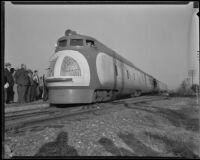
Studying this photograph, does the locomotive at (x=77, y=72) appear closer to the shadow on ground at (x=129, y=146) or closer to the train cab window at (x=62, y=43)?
the train cab window at (x=62, y=43)

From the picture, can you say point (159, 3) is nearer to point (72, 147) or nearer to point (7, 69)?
point (72, 147)

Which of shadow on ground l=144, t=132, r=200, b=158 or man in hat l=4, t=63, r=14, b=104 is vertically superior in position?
man in hat l=4, t=63, r=14, b=104

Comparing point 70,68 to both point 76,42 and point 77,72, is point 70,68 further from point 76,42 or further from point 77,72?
point 76,42

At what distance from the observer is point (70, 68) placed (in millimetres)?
8242

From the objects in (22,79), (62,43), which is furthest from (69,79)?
(22,79)

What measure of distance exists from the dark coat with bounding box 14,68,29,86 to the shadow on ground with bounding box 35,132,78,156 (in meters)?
6.56

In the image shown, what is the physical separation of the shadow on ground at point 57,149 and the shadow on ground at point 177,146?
1789mm

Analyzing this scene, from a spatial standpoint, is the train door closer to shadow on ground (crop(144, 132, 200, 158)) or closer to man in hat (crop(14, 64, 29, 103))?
man in hat (crop(14, 64, 29, 103))

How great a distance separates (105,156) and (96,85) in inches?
210

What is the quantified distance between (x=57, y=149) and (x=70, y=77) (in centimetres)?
451

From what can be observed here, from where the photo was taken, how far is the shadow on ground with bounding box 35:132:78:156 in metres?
3.63

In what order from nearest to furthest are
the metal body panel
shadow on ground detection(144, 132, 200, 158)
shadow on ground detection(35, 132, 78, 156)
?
shadow on ground detection(35, 132, 78, 156) → shadow on ground detection(144, 132, 200, 158) → the metal body panel

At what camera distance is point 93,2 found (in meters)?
3.32

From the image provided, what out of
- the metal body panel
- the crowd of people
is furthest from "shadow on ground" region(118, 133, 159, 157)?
the crowd of people
